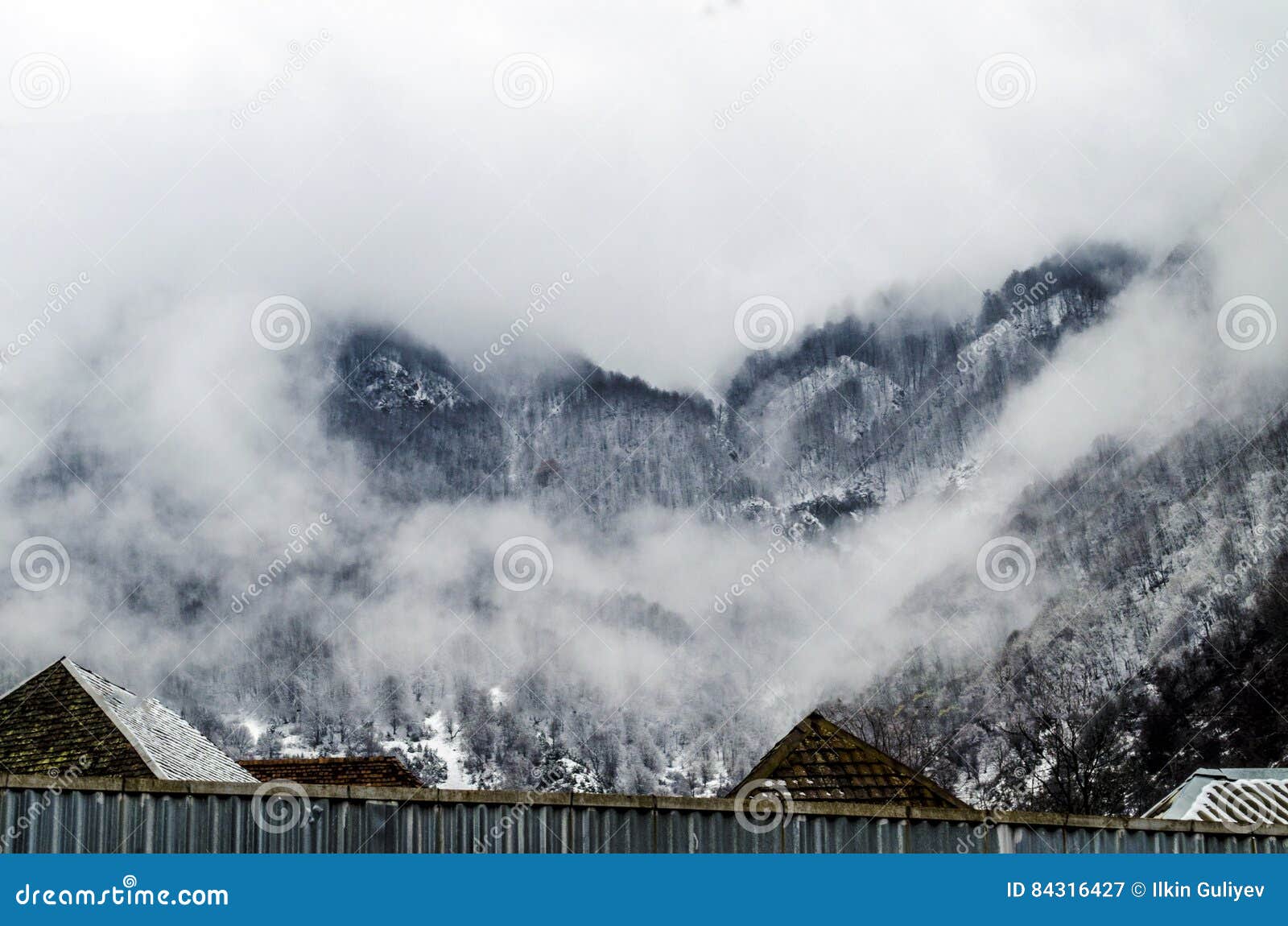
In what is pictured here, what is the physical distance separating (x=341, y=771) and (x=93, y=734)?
919 cm

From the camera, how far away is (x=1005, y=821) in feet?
40.0

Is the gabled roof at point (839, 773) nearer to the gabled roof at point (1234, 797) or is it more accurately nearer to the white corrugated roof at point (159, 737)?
the white corrugated roof at point (159, 737)

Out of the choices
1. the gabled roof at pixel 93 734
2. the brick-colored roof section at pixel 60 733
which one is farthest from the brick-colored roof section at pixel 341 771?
the brick-colored roof section at pixel 60 733

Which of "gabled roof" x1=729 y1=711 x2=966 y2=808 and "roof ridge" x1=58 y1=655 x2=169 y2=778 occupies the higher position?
"roof ridge" x1=58 y1=655 x2=169 y2=778

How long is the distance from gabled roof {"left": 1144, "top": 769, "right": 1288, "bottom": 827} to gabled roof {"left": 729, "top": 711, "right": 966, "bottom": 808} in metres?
13.8

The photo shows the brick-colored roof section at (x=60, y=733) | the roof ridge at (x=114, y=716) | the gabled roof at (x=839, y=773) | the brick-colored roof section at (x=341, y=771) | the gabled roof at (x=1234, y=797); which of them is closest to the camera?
the roof ridge at (x=114, y=716)

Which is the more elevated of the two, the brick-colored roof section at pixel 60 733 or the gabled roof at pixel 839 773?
the brick-colored roof section at pixel 60 733

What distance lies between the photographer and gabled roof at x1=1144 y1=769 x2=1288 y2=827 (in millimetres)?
30297

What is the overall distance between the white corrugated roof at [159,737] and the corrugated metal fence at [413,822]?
6129mm

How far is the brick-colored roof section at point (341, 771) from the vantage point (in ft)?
86.0

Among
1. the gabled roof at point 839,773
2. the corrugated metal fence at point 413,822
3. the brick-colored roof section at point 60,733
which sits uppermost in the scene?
the brick-colored roof section at point 60,733

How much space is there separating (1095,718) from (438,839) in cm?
17405

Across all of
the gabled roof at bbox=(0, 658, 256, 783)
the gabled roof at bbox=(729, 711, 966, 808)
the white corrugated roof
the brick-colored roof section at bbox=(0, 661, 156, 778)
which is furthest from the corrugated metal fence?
the white corrugated roof

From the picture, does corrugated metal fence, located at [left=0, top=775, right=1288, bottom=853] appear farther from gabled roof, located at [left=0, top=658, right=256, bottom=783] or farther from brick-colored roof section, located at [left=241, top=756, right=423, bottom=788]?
brick-colored roof section, located at [left=241, top=756, right=423, bottom=788]
